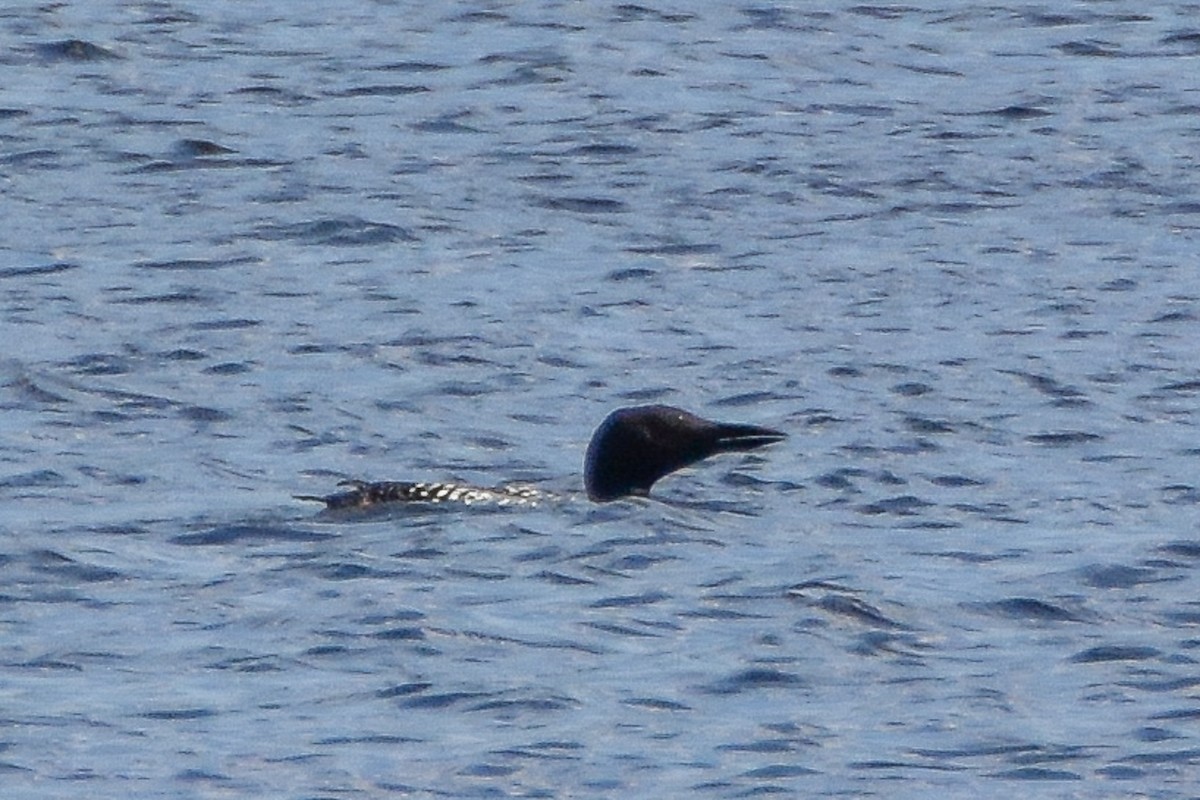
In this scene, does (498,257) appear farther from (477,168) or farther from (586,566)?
(586,566)

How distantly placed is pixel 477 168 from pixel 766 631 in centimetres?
807

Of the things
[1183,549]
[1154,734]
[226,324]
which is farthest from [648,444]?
[1154,734]

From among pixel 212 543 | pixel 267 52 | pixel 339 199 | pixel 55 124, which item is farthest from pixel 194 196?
pixel 212 543

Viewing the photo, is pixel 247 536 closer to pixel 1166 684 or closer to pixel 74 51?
pixel 1166 684

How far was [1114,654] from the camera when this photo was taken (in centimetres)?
1045

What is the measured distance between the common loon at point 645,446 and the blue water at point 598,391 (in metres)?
0.13

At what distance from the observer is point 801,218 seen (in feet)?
57.3

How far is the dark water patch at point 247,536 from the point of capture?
39.4 ft

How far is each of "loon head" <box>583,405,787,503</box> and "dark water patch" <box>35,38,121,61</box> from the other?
892cm

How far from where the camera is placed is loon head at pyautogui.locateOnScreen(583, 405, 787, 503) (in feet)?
42.5

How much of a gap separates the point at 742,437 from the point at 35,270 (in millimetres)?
4630

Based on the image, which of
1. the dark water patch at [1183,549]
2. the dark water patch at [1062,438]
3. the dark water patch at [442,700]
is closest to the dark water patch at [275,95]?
the dark water patch at [1062,438]

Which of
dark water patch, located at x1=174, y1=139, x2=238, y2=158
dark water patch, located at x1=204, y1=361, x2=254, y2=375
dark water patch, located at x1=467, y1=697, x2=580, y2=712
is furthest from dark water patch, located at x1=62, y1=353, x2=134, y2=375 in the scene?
dark water patch, located at x1=467, y1=697, x2=580, y2=712

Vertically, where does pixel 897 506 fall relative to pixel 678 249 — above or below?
above
